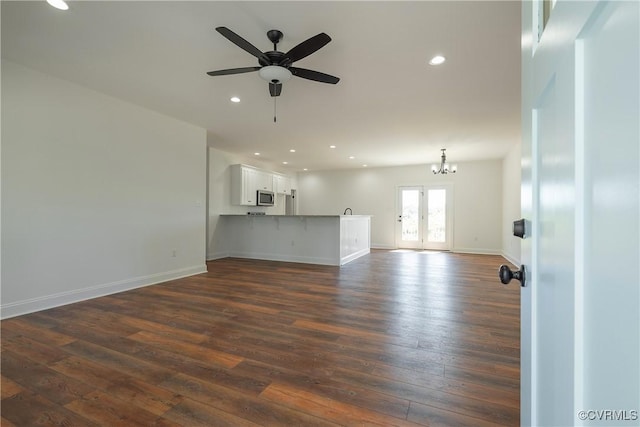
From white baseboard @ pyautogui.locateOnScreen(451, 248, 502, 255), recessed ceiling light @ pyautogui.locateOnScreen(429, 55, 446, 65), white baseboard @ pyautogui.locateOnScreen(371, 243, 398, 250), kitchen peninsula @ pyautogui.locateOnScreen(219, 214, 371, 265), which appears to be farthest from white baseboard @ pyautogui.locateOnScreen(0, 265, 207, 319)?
white baseboard @ pyautogui.locateOnScreen(451, 248, 502, 255)

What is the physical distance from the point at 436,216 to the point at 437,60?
6.10m

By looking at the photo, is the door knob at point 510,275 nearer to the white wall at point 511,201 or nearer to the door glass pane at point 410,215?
the white wall at point 511,201

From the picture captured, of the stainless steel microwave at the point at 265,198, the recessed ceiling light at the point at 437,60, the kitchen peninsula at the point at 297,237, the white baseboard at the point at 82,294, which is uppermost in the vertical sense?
the recessed ceiling light at the point at 437,60

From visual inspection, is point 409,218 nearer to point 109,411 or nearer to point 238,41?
point 238,41

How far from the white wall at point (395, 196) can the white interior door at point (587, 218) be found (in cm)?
788

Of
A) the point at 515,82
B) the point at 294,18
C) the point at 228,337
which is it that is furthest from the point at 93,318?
the point at 515,82

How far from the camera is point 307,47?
217cm

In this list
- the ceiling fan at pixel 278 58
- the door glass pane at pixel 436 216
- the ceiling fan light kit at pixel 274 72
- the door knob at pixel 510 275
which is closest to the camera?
the door knob at pixel 510 275

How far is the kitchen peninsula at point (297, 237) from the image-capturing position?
5758 millimetres

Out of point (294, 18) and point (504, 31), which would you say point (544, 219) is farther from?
point (504, 31)

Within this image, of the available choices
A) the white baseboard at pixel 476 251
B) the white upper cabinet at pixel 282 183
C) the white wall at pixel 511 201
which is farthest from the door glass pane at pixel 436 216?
the white upper cabinet at pixel 282 183

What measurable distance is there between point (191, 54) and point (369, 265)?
14.9 ft

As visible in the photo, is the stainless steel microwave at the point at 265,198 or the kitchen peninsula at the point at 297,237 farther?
the stainless steel microwave at the point at 265,198

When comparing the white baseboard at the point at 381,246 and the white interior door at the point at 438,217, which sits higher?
the white interior door at the point at 438,217
